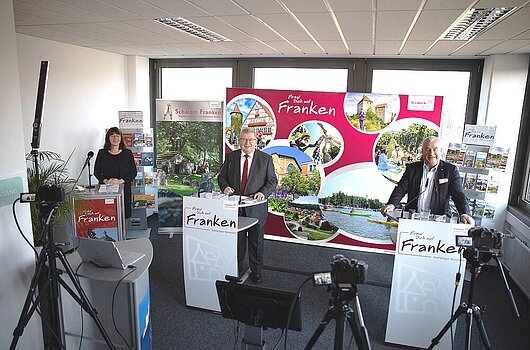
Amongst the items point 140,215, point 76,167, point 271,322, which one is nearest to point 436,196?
point 271,322

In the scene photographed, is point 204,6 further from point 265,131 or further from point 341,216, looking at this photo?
point 341,216

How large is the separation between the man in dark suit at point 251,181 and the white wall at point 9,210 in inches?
76.5

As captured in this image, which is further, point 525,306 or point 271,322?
point 525,306

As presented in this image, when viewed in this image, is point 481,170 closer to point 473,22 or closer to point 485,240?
point 473,22

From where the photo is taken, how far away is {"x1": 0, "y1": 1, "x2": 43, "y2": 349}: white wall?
87.1 inches

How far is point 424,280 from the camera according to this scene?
2.89m

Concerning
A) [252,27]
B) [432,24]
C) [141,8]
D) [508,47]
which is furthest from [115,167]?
[508,47]

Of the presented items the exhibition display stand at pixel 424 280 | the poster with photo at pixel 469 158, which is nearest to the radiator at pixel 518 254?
the poster with photo at pixel 469 158

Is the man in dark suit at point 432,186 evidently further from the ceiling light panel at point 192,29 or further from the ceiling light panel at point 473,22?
the ceiling light panel at point 192,29

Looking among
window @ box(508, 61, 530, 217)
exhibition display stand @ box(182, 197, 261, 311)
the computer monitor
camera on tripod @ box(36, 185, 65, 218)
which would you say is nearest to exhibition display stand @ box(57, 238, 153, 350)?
camera on tripod @ box(36, 185, 65, 218)

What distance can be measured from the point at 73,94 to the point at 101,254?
385 cm

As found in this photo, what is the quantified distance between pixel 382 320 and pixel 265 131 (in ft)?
9.55

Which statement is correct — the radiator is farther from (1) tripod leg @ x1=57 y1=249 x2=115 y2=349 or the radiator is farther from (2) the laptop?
(1) tripod leg @ x1=57 y1=249 x2=115 y2=349

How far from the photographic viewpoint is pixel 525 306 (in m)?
3.89
